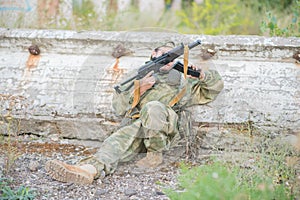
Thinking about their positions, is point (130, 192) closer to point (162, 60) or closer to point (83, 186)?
point (83, 186)

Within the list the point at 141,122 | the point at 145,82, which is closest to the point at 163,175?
the point at 141,122

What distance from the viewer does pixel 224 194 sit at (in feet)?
8.66

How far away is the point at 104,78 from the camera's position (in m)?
4.72

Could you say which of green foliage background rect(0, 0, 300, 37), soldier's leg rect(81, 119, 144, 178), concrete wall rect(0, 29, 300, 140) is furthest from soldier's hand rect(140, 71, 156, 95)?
green foliage background rect(0, 0, 300, 37)

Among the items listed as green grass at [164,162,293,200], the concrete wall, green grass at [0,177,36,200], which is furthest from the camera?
the concrete wall

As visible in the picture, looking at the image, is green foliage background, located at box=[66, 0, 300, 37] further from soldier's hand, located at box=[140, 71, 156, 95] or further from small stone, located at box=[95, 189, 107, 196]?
small stone, located at box=[95, 189, 107, 196]

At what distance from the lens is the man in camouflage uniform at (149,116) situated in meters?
3.81

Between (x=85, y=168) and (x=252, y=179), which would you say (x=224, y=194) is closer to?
(x=252, y=179)

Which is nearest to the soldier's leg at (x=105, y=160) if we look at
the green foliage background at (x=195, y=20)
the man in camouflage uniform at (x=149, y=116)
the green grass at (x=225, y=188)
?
the man in camouflage uniform at (x=149, y=116)

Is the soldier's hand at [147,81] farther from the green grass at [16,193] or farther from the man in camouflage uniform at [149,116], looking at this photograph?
the green grass at [16,193]

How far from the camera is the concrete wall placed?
172 inches

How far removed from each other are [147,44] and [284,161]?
1.78m

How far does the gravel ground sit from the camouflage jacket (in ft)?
1.66

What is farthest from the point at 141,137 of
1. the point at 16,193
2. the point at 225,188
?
the point at 225,188
